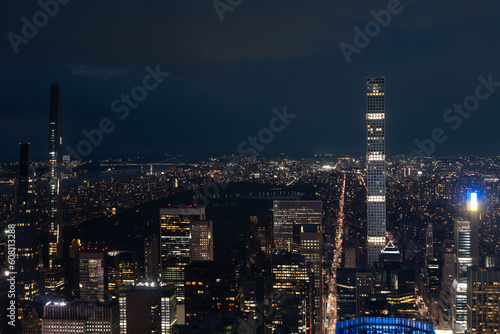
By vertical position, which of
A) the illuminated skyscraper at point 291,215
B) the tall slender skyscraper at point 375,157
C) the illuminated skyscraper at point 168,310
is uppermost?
the tall slender skyscraper at point 375,157

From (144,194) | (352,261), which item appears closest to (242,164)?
(144,194)

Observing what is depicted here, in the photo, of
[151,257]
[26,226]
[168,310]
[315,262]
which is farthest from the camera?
[315,262]

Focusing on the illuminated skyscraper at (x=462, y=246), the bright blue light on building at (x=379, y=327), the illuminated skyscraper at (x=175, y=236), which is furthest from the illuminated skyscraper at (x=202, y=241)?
the bright blue light on building at (x=379, y=327)

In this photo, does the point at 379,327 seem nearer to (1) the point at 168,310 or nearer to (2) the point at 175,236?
(1) the point at 168,310

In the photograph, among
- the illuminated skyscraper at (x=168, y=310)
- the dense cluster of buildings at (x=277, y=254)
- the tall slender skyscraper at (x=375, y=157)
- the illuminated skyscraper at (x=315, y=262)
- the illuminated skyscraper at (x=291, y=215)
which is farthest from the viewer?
the illuminated skyscraper at (x=291, y=215)

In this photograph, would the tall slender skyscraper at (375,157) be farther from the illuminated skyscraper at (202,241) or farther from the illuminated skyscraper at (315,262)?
the illuminated skyscraper at (202,241)

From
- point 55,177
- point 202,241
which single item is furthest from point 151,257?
point 55,177
